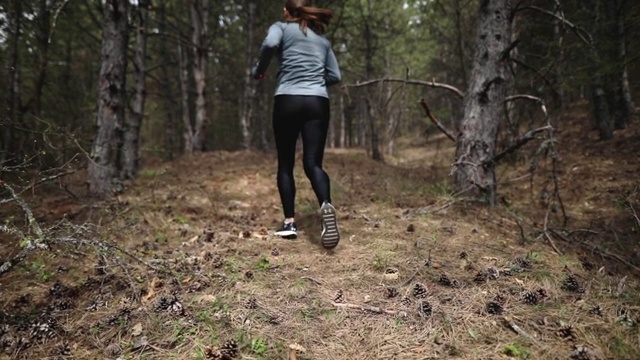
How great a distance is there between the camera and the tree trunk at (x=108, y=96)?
185 inches

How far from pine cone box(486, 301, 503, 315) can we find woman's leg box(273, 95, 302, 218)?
1844mm

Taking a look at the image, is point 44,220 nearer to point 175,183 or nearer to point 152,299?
point 152,299

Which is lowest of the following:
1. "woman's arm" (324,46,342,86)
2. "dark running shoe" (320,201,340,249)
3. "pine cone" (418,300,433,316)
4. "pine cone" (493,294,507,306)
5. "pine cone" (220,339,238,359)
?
"pine cone" (220,339,238,359)

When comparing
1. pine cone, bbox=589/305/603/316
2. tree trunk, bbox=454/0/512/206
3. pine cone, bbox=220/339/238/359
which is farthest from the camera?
tree trunk, bbox=454/0/512/206

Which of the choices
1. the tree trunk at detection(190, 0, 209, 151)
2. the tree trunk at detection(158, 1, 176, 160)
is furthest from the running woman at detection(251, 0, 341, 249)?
the tree trunk at detection(158, 1, 176, 160)

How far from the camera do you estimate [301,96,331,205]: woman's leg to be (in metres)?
3.28

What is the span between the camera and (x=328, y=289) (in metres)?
2.38

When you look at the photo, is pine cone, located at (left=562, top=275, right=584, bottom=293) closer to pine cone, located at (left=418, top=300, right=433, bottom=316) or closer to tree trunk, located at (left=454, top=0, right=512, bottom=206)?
pine cone, located at (left=418, top=300, right=433, bottom=316)

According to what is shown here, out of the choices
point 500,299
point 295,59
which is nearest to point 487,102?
point 295,59

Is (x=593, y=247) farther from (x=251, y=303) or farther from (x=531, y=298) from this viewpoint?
(x=251, y=303)

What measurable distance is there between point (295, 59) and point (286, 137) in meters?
0.69

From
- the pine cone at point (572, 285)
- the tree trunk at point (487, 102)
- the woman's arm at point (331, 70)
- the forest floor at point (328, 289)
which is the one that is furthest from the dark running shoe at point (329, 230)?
the tree trunk at point (487, 102)

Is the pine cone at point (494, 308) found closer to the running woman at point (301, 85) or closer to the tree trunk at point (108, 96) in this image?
the running woman at point (301, 85)

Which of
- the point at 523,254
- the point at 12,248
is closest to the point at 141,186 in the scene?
the point at 12,248
